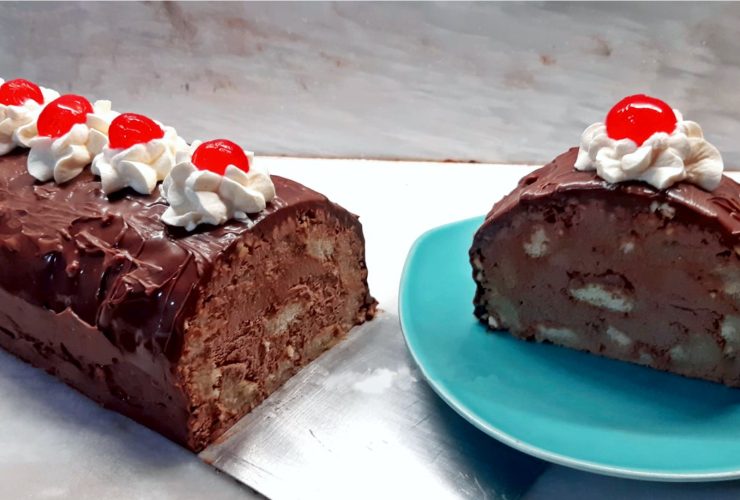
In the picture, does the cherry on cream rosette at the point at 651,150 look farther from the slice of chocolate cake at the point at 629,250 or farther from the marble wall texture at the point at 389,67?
the marble wall texture at the point at 389,67

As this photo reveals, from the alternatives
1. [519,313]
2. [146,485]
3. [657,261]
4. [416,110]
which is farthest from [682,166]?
[416,110]

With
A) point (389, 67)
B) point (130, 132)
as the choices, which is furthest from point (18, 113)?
point (389, 67)

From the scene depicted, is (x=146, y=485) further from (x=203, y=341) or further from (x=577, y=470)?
(x=577, y=470)

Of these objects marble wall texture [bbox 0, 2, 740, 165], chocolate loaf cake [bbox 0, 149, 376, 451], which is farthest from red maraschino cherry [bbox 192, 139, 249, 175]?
marble wall texture [bbox 0, 2, 740, 165]

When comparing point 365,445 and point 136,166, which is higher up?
point 136,166

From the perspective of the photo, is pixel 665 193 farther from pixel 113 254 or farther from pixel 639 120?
pixel 113 254

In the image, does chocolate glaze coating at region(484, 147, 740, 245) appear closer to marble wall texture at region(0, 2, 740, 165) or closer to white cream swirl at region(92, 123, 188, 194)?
white cream swirl at region(92, 123, 188, 194)
